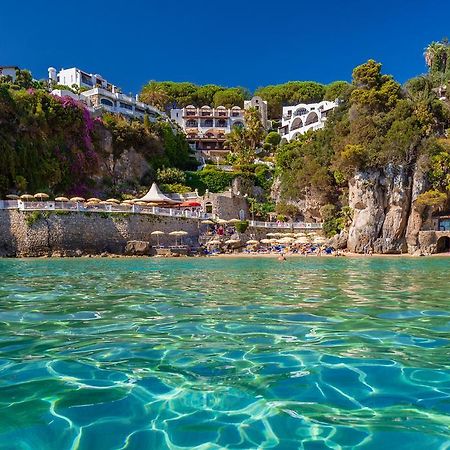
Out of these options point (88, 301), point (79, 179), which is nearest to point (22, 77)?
point (79, 179)

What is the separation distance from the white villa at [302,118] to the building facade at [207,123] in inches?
334

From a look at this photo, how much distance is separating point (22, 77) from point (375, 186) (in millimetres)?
41679

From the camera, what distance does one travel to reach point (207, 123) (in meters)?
Answer: 81.0

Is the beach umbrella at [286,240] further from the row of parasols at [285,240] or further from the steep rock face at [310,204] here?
the steep rock face at [310,204]

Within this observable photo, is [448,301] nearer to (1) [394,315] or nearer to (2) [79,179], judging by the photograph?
(1) [394,315]

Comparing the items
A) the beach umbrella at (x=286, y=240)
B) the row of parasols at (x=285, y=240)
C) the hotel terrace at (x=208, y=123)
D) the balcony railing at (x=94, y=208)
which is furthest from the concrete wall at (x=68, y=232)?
the hotel terrace at (x=208, y=123)

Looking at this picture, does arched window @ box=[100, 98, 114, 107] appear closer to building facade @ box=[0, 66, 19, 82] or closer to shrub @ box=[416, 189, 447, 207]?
building facade @ box=[0, 66, 19, 82]

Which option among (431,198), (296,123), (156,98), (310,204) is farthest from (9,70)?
(431,198)

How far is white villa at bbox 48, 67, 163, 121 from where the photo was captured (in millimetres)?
56656

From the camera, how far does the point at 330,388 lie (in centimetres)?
411

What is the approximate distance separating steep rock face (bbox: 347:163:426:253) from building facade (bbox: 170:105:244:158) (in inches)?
1562

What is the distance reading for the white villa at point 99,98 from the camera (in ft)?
186

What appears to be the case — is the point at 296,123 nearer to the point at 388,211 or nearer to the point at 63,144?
the point at 388,211

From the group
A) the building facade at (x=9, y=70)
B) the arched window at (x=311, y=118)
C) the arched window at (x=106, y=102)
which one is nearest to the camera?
the building facade at (x=9, y=70)
